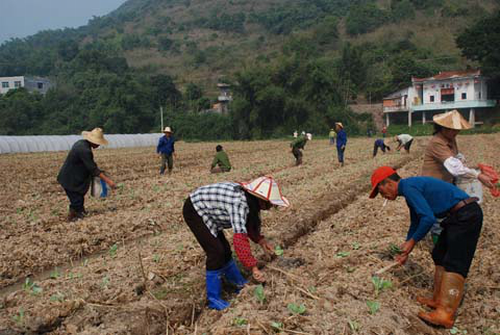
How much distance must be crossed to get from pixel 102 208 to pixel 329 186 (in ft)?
17.8

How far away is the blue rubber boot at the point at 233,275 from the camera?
189 inches

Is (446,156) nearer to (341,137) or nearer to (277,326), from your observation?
(277,326)

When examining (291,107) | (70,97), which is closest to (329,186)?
(291,107)

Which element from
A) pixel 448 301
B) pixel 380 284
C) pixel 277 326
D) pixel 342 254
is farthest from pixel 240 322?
pixel 342 254

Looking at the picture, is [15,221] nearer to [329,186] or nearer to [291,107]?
[329,186]

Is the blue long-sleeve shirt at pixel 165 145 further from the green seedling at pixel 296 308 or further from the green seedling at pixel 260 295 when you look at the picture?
the green seedling at pixel 296 308

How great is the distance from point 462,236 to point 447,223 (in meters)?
0.18

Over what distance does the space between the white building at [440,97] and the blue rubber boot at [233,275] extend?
49364 mm

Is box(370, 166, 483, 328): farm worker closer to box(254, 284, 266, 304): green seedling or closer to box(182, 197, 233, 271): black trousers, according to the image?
box(254, 284, 266, 304): green seedling

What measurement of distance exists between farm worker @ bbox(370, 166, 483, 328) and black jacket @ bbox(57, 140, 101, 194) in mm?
5656

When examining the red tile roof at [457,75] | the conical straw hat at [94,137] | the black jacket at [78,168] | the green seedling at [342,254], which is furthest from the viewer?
the red tile roof at [457,75]

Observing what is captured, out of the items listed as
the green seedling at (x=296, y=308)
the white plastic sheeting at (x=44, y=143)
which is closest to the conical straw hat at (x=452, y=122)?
the green seedling at (x=296, y=308)

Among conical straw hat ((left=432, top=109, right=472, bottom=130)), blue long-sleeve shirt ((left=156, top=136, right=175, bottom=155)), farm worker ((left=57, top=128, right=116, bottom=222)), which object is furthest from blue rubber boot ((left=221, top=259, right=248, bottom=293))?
blue long-sleeve shirt ((left=156, top=136, right=175, bottom=155))

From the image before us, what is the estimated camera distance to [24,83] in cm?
8644
